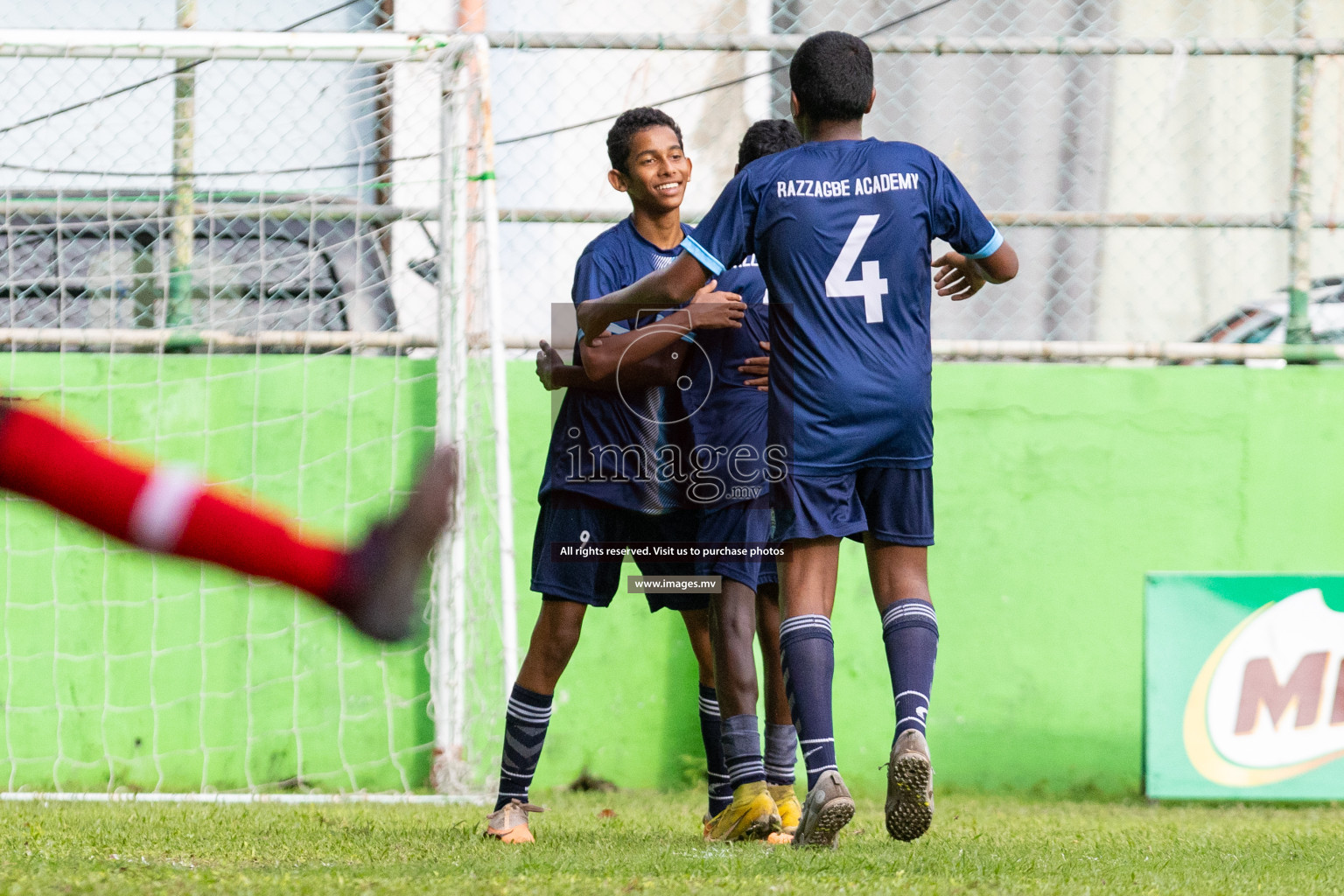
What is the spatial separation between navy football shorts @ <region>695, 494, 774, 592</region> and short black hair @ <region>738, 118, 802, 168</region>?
1.10 m

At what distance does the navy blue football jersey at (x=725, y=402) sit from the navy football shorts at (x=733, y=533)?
0.07 meters

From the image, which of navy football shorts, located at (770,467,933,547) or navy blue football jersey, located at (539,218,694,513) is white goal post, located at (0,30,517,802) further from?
navy football shorts, located at (770,467,933,547)

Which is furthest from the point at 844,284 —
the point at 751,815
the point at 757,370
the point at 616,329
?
the point at 751,815

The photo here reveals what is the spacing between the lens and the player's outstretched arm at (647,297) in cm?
318

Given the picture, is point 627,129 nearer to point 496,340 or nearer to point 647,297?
point 647,297

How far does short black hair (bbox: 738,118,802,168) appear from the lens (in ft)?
13.0

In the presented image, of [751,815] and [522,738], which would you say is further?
[522,738]

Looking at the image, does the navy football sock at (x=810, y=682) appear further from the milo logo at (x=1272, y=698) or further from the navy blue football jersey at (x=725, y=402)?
the milo logo at (x=1272, y=698)

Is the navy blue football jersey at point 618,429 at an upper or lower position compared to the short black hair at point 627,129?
lower

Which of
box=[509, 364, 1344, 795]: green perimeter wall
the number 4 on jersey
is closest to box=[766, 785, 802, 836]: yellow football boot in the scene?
the number 4 on jersey

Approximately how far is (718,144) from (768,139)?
7.51 feet

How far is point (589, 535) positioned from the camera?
3.39m

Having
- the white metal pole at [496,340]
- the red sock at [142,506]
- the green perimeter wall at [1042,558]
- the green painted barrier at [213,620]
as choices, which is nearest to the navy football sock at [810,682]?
the red sock at [142,506]

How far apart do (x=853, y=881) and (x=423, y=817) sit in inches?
79.2
